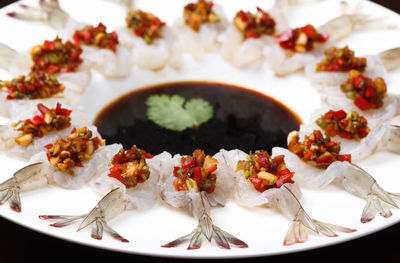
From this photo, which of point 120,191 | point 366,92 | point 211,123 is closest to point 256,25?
point 211,123

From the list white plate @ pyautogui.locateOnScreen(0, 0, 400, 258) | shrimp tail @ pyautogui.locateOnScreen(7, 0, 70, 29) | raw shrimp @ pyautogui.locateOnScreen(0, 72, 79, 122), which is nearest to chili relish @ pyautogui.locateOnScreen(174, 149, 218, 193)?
white plate @ pyautogui.locateOnScreen(0, 0, 400, 258)

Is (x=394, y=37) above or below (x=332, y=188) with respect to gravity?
above

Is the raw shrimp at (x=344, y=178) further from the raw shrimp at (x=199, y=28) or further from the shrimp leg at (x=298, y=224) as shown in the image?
the raw shrimp at (x=199, y=28)

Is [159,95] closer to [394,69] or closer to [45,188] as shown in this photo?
[45,188]

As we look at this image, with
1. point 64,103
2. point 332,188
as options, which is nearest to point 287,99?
point 332,188

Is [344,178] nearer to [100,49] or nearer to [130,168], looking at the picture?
[130,168]

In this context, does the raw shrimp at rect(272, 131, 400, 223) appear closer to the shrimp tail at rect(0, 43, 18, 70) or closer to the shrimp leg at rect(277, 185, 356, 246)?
the shrimp leg at rect(277, 185, 356, 246)
